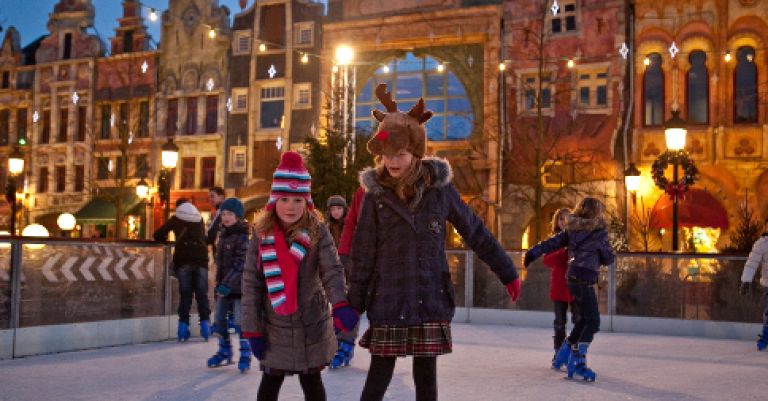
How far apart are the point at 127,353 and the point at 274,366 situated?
573 cm

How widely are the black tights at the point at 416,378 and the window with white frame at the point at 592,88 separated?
2382 centimetres

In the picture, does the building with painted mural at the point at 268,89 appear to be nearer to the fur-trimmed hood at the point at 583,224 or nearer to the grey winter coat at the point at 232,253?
the grey winter coat at the point at 232,253

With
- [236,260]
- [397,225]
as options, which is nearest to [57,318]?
[236,260]

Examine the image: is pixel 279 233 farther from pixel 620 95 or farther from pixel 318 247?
pixel 620 95

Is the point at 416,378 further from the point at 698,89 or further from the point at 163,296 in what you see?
the point at 698,89

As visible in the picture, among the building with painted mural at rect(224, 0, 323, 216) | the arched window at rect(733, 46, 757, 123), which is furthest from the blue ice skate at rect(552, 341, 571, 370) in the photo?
the building with painted mural at rect(224, 0, 323, 216)

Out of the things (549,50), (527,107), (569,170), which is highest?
(549,50)

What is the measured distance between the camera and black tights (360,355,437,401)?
425 centimetres

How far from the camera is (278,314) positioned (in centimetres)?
459

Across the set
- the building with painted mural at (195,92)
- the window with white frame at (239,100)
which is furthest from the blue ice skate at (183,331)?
the window with white frame at (239,100)

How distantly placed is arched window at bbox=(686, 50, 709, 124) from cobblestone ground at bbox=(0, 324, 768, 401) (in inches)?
615

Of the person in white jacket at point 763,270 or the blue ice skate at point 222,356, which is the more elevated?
the person in white jacket at point 763,270

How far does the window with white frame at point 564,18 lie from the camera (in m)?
27.9

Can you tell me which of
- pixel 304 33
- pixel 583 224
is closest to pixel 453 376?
pixel 583 224
